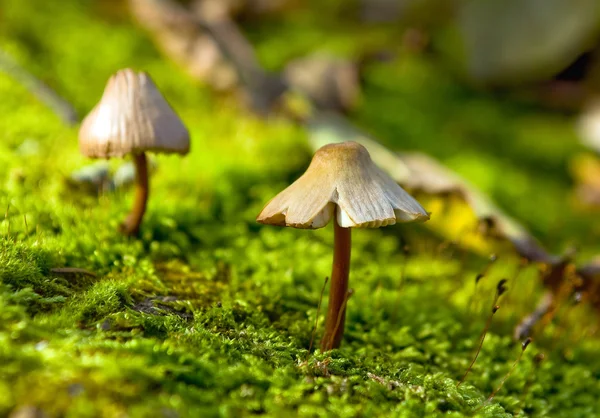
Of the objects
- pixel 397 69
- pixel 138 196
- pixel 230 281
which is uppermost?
pixel 397 69

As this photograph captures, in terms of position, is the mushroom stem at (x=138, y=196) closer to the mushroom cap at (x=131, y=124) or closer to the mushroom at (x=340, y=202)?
the mushroom cap at (x=131, y=124)

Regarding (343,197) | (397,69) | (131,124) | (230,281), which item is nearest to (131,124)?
(131,124)

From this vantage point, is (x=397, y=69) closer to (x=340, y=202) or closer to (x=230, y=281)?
(x=230, y=281)

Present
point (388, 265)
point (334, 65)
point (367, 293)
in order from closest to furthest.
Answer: point (367, 293) → point (388, 265) → point (334, 65)

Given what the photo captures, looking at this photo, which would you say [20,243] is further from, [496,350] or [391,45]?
[391,45]

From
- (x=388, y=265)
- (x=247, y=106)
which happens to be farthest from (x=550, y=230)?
(x=247, y=106)

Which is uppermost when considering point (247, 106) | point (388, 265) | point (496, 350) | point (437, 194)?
point (247, 106)

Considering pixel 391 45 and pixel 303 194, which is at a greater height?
pixel 391 45
